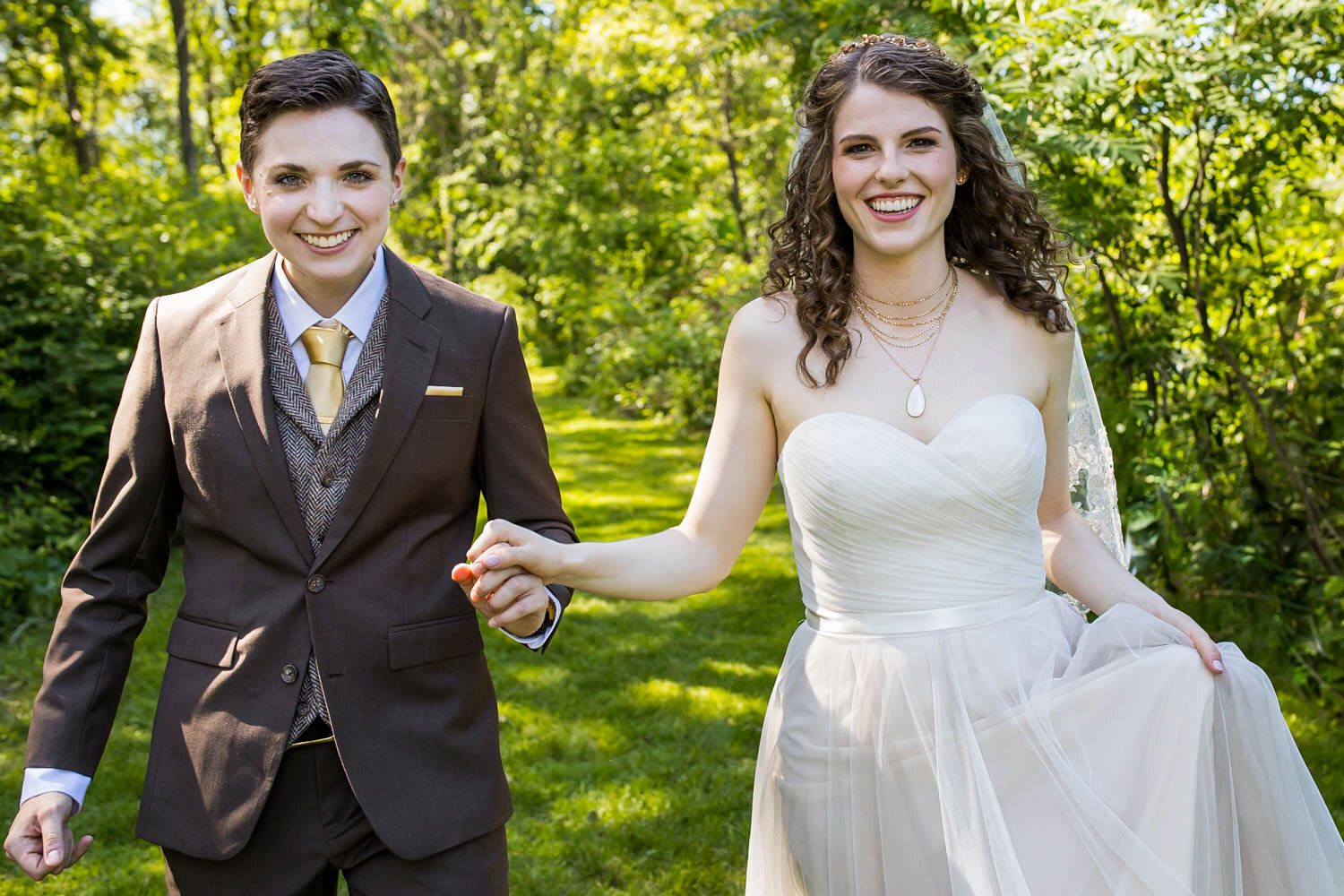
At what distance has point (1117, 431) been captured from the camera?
5.61 meters

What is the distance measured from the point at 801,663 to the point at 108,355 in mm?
6359

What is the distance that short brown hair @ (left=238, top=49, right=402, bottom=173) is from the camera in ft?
7.48

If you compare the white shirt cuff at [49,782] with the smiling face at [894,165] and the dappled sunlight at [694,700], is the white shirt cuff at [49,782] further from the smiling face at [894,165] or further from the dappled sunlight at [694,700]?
the dappled sunlight at [694,700]

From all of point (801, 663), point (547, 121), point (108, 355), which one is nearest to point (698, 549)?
point (801, 663)

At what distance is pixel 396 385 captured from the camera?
7.70 feet

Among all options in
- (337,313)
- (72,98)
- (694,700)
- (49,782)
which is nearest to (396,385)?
(337,313)

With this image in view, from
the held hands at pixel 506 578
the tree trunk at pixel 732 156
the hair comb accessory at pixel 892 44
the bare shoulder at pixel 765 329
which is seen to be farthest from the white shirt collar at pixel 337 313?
the tree trunk at pixel 732 156

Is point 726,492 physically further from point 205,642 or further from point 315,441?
point 205,642

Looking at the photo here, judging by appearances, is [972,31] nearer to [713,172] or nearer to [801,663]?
[801,663]

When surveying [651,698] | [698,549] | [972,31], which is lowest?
[651,698]

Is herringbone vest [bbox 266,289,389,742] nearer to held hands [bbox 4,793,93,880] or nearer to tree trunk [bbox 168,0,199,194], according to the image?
held hands [bbox 4,793,93,880]

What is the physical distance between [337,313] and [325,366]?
0.39 feet

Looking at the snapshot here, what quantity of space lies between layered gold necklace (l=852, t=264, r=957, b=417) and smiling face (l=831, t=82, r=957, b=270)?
19cm

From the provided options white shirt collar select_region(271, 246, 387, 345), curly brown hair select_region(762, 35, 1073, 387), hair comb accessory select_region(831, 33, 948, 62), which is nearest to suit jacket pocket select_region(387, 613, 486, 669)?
white shirt collar select_region(271, 246, 387, 345)
